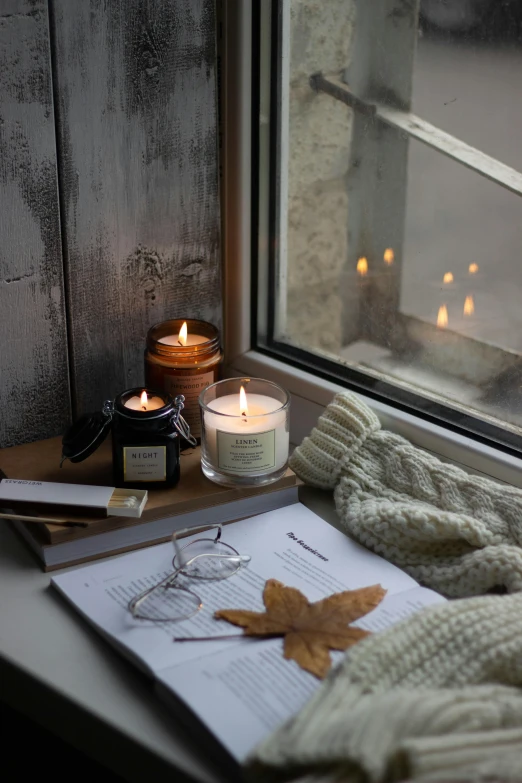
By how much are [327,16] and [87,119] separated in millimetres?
317

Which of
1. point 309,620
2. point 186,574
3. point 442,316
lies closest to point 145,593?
point 186,574

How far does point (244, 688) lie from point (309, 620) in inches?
4.0

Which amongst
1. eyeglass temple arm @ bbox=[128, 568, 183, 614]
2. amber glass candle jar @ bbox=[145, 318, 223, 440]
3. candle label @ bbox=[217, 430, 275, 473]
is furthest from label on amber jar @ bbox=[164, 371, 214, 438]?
eyeglass temple arm @ bbox=[128, 568, 183, 614]

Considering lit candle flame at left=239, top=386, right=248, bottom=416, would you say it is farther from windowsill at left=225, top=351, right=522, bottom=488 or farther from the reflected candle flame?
the reflected candle flame

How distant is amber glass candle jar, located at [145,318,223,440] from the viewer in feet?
3.39

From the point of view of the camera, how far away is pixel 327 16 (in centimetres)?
105

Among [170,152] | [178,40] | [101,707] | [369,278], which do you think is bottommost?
[101,707]

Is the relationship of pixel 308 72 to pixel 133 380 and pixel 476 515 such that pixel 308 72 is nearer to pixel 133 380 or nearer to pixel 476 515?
pixel 133 380

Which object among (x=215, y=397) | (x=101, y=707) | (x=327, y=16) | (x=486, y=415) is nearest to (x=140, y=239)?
(x=215, y=397)

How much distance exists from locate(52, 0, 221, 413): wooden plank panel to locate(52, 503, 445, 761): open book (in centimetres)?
31

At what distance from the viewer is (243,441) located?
37.2 inches

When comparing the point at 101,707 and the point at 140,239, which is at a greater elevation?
the point at 140,239

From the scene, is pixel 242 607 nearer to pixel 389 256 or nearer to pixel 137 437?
pixel 137 437

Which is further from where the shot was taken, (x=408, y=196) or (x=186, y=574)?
(x=408, y=196)
